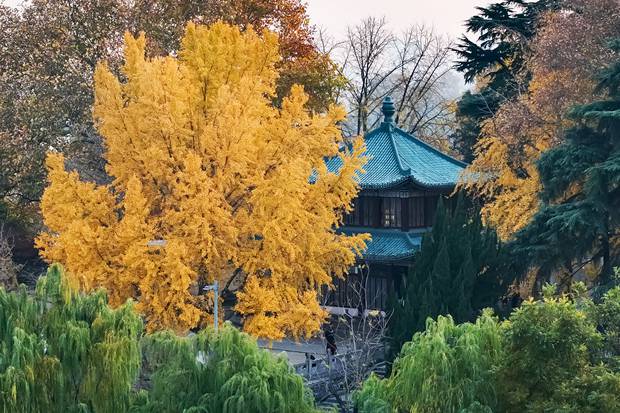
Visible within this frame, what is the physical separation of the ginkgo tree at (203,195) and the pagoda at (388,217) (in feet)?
23.7

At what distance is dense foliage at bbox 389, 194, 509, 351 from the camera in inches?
930

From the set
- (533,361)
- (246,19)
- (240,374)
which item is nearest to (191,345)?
(240,374)

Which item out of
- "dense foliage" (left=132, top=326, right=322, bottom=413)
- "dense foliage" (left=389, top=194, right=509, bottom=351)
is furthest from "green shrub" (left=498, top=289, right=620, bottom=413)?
"dense foliage" (left=389, top=194, right=509, bottom=351)

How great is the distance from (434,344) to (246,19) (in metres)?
26.9

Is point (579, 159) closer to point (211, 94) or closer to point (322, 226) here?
point (322, 226)

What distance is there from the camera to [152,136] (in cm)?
2341

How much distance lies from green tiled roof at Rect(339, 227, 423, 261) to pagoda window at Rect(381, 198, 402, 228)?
25 cm

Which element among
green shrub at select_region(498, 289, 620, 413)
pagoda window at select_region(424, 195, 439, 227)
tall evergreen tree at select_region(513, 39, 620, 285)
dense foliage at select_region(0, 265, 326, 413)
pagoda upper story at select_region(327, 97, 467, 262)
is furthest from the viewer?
pagoda window at select_region(424, 195, 439, 227)

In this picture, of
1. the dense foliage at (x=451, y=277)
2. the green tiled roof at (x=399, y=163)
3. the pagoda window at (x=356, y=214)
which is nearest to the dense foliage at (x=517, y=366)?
the dense foliage at (x=451, y=277)

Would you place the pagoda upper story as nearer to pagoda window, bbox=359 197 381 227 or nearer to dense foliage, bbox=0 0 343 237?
pagoda window, bbox=359 197 381 227

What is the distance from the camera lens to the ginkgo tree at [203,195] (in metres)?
22.7

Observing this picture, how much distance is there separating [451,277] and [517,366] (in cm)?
980

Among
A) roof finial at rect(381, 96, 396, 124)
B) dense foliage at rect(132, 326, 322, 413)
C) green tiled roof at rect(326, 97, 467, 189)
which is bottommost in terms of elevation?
dense foliage at rect(132, 326, 322, 413)

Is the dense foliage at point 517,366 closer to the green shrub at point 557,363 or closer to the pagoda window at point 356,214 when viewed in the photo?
the green shrub at point 557,363
